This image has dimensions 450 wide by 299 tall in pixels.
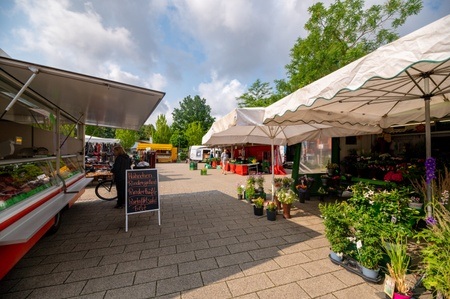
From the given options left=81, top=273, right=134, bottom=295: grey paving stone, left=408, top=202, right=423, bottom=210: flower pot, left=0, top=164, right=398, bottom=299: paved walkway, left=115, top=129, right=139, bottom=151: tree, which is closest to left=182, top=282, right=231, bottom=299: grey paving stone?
left=0, top=164, right=398, bottom=299: paved walkway

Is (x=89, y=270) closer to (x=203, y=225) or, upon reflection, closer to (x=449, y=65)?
(x=203, y=225)

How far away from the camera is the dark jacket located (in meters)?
5.54

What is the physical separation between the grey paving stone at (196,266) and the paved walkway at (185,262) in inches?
0.6

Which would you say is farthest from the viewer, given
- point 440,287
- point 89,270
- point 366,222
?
point 89,270

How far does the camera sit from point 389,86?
3066 mm

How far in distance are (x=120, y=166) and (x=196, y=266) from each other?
395cm

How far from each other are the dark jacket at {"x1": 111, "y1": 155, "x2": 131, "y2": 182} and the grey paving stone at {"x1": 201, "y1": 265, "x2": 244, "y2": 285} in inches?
161

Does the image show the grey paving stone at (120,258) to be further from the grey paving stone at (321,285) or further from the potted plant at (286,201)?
the potted plant at (286,201)

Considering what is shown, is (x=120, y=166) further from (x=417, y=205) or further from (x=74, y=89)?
(x=417, y=205)

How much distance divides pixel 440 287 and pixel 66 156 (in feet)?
26.1

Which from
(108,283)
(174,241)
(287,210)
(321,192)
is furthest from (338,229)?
(321,192)

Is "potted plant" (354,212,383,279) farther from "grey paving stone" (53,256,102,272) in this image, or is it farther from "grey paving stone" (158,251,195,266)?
"grey paving stone" (53,256,102,272)

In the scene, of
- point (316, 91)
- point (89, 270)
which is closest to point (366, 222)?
point (316, 91)

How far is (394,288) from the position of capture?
205 centimetres
